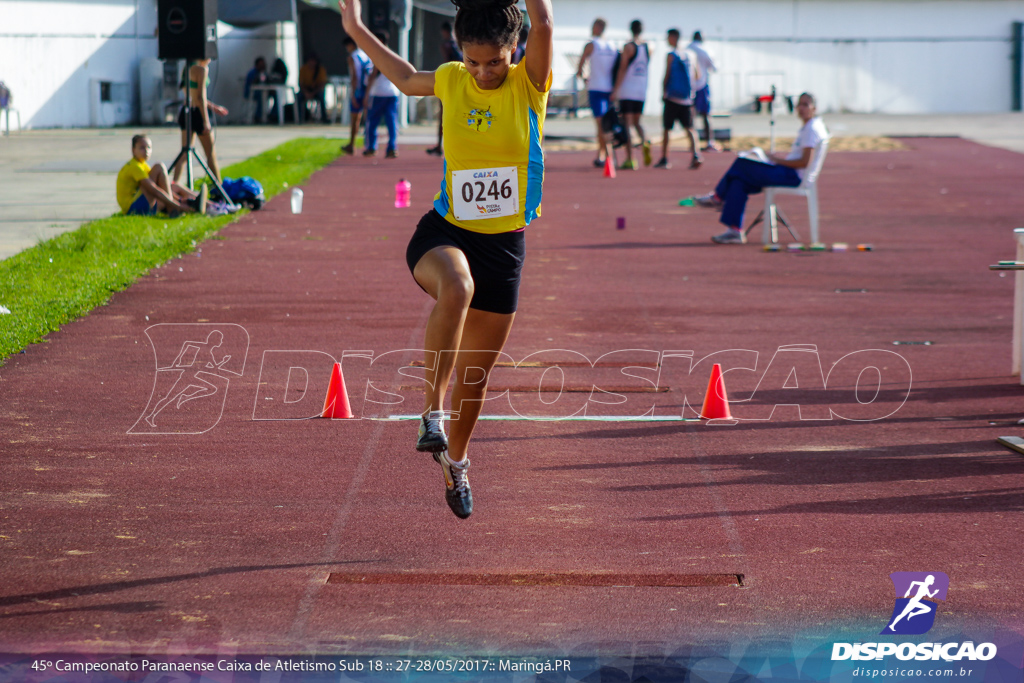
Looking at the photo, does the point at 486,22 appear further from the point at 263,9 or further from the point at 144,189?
the point at 263,9

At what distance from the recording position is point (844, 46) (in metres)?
47.0

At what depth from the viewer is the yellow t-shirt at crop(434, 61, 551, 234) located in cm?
462

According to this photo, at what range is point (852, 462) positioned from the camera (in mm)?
5930

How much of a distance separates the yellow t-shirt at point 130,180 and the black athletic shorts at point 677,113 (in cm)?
1147

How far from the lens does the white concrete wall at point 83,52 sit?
110ft

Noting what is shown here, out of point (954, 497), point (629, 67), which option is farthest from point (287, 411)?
point (629, 67)

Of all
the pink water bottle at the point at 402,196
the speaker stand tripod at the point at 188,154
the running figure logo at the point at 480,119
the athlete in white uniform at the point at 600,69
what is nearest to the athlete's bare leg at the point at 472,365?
the running figure logo at the point at 480,119

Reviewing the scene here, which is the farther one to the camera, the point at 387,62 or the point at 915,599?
the point at 387,62

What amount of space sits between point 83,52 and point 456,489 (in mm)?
34132

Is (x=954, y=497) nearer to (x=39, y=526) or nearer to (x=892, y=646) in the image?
(x=892, y=646)

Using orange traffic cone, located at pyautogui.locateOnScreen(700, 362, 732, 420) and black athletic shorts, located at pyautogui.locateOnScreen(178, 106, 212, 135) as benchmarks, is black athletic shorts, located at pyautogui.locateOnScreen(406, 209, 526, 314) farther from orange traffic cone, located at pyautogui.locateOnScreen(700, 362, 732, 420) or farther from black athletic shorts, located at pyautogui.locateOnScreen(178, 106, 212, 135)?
black athletic shorts, located at pyautogui.locateOnScreen(178, 106, 212, 135)

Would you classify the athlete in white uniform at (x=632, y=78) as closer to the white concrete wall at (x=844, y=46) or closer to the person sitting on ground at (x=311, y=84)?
the person sitting on ground at (x=311, y=84)

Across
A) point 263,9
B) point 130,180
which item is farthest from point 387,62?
point 263,9

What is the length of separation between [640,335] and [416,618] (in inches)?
204
